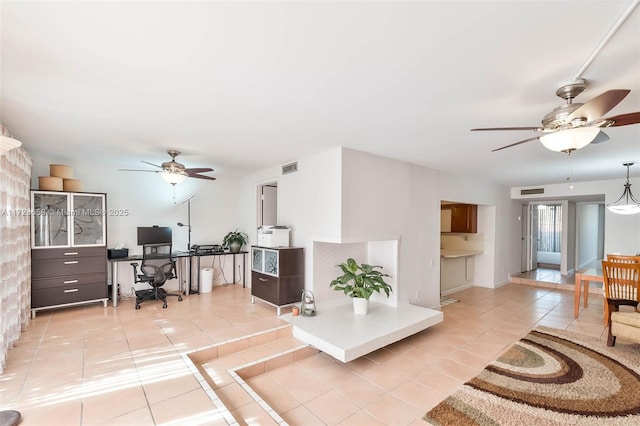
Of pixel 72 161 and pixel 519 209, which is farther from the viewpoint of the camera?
pixel 519 209

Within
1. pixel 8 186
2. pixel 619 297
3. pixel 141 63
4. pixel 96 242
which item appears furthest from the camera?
pixel 96 242

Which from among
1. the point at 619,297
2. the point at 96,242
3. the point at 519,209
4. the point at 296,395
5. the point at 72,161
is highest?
the point at 72,161

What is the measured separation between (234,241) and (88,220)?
95.4 inches

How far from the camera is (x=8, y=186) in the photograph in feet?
9.62

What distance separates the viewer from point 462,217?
7.18m

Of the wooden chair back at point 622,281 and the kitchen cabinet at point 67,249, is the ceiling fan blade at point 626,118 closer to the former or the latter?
the wooden chair back at point 622,281

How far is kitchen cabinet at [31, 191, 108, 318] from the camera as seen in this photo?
409cm

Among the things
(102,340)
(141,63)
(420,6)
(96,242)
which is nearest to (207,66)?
(141,63)

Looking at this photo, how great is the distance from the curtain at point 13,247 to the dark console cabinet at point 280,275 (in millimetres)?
2769

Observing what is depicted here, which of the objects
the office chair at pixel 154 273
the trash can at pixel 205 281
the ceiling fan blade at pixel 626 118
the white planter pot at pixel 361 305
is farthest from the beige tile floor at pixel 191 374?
the ceiling fan blade at pixel 626 118

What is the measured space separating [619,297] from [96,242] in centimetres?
770

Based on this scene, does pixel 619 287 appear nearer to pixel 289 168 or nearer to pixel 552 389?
pixel 552 389

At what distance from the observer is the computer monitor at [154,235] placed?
5.11m

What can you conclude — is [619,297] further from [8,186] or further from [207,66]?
[8,186]
